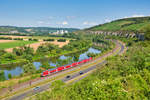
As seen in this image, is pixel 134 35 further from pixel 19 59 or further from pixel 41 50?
pixel 19 59

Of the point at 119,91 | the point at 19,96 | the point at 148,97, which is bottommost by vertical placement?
the point at 19,96

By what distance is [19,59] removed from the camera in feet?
266

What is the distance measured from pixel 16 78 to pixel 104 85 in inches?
1697

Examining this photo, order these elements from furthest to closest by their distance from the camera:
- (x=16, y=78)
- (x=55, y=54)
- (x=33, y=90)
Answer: (x=55, y=54), (x=16, y=78), (x=33, y=90)

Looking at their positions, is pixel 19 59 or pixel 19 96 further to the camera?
pixel 19 59

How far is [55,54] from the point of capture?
96.4m

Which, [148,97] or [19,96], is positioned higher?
[148,97]

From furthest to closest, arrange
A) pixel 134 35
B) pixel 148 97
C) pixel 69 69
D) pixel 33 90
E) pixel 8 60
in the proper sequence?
pixel 134 35, pixel 8 60, pixel 69 69, pixel 33 90, pixel 148 97

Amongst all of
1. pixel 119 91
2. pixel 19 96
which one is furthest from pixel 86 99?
pixel 19 96

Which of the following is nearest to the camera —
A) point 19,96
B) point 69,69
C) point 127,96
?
point 127,96

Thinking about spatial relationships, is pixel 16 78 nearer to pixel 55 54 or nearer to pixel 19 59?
pixel 19 59

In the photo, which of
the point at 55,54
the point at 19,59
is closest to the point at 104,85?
the point at 19,59

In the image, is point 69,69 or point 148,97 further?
point 69,69

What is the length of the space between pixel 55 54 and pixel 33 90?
59.0 meters
